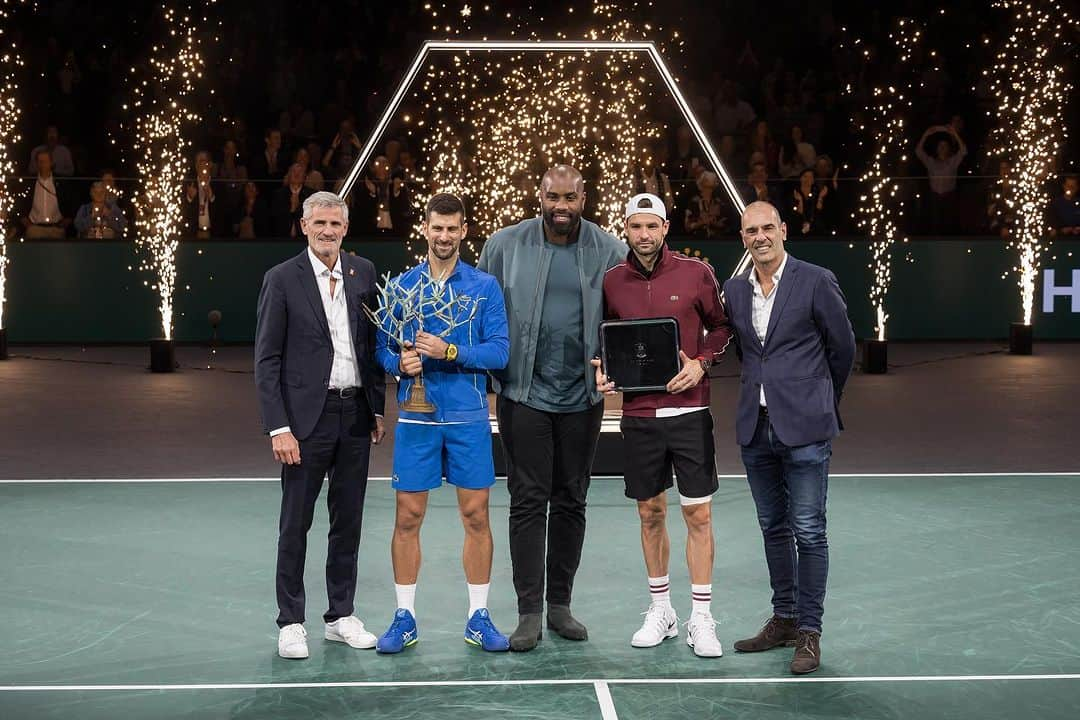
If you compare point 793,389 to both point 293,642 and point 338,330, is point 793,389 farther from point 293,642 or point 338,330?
point 293,642

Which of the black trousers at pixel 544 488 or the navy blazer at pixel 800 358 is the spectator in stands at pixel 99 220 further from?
the navy blazer at pixel 800 358

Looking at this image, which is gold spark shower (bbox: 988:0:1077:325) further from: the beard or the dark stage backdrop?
the beard

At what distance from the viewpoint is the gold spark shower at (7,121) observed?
17.1 meters

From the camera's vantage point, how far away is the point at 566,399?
18.7ft

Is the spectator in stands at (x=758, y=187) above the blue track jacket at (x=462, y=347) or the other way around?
above

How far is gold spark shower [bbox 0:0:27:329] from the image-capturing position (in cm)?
1714

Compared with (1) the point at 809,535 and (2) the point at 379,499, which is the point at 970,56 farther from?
(1) the point at 809,535

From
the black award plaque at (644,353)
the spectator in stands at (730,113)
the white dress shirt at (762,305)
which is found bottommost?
the black award plaque at (644,353)

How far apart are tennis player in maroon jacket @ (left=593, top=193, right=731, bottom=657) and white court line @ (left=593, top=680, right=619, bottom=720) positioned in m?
0.48

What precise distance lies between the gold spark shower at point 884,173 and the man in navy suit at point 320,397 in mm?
12412

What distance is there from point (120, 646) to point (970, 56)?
1715cm

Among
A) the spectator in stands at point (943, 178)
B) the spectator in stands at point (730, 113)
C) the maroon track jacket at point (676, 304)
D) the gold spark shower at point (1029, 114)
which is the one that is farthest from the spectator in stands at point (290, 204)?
the maroon track jacket at point (676, 304)

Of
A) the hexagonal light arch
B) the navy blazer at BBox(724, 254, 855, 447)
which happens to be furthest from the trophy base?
the hexagonal light arch

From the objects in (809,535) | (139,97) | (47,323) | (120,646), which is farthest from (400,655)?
(139,97)
